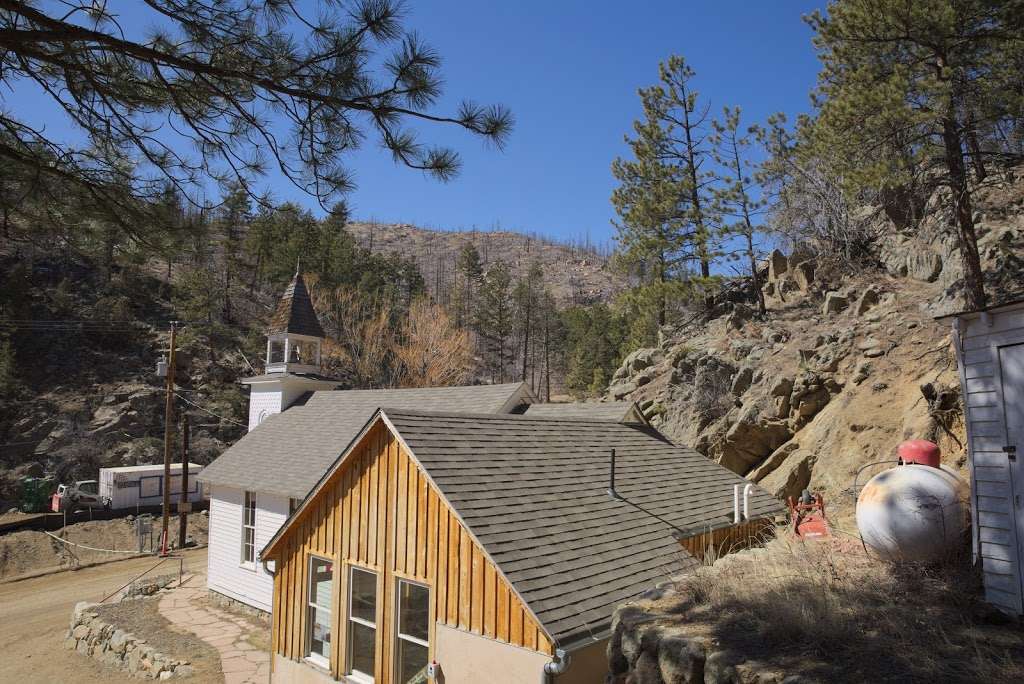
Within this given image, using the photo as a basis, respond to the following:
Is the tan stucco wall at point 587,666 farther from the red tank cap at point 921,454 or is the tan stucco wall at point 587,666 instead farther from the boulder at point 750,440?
the boulder at point 750,440

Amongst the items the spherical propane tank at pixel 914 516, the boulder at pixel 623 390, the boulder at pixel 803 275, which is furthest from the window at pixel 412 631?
the boulder at pixel 803 275

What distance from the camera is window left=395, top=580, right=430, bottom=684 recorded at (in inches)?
328

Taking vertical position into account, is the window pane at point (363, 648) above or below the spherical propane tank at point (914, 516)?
below

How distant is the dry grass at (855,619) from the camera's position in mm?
4277

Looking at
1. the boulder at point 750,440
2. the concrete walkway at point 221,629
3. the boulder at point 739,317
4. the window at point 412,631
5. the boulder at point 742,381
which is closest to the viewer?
the window at point 412,631

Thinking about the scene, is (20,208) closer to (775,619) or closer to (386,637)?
(386,637)

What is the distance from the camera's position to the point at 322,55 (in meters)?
5.76

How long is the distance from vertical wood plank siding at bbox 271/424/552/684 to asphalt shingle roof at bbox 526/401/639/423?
590 cm

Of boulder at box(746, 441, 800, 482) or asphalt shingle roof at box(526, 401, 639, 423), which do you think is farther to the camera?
boulder at box(746, 441, 800, 482)

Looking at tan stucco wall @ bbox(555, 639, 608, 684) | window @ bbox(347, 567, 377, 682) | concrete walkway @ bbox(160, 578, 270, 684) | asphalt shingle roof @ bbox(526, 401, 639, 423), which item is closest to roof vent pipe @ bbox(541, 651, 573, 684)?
tan stucco wall @ bbox(555, 639, 608, 684)

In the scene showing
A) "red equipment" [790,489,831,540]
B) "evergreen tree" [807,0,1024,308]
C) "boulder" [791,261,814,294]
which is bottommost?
"red equipment" [790,489,831,540]

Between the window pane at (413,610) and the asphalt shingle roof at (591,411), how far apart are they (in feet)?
20.9

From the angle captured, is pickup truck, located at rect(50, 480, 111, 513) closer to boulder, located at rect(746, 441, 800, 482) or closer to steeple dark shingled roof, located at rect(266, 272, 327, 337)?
steeple dark shingled roof, located at rect(266, 272, 327, 337)

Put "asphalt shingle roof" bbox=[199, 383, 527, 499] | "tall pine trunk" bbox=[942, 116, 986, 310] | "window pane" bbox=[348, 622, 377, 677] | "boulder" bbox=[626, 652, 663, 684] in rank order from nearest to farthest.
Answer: "boulder" bbox=[626, 652, 663, 684]
"window pane" bbox=[348, 622, 377, 677]
"tall pine trunk" bbox=[942, 116, 986, 310]
"asphalt shingle roof" bbox=[199, 383, 527, 499]
